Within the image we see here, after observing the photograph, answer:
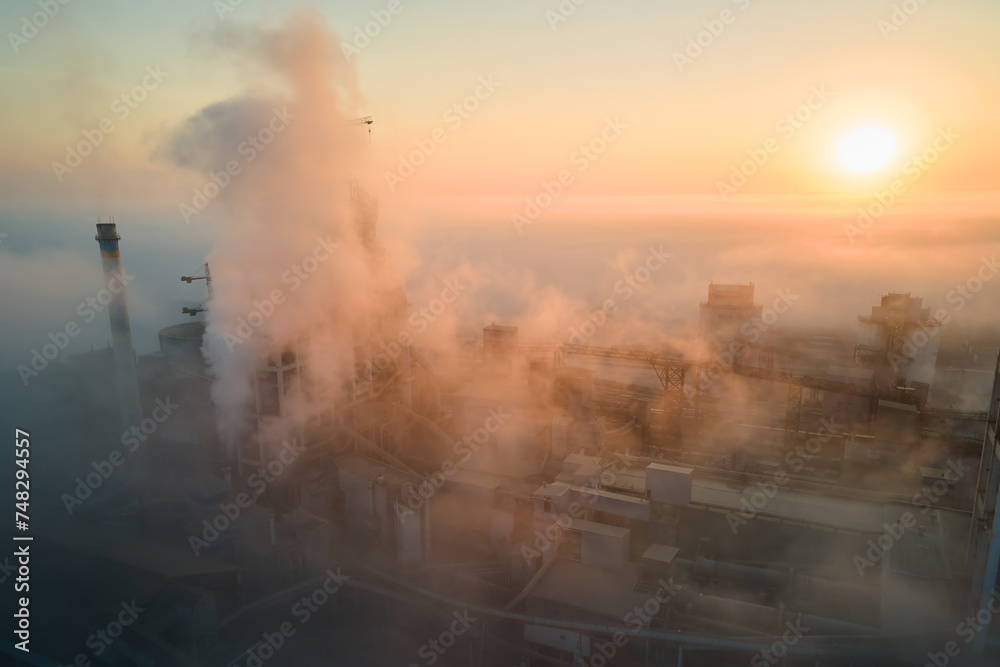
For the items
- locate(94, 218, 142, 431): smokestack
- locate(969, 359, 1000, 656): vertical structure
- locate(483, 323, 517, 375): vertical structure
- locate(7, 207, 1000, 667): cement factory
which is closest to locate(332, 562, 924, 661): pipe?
locate(7, 207, 1000, 667): cement factory

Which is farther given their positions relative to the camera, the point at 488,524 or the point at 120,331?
the point at 120,331

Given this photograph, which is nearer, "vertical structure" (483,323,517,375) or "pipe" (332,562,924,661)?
"pipe" (332,562,924,661)

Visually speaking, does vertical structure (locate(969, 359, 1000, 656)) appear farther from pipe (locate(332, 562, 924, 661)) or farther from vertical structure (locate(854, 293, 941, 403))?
vertical structure (locate(854, 293, 941, 403))

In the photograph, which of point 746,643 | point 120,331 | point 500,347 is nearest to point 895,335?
point 500,347

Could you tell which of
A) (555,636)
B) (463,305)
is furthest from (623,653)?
(463,305)

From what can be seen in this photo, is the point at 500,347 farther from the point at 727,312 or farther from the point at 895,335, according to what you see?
the point at 895,335

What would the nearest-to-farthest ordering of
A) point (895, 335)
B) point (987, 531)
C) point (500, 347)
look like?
point (987, 531)
point (500, 347)
point (895, 335)

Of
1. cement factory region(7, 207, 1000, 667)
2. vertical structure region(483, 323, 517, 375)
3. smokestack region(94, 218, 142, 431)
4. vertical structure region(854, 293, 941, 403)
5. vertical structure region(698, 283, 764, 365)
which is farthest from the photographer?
vertical structure region(698, 283, 764, 365)

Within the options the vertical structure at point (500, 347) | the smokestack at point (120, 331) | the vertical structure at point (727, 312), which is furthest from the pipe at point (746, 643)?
the vertical structure at point (727, 312)
